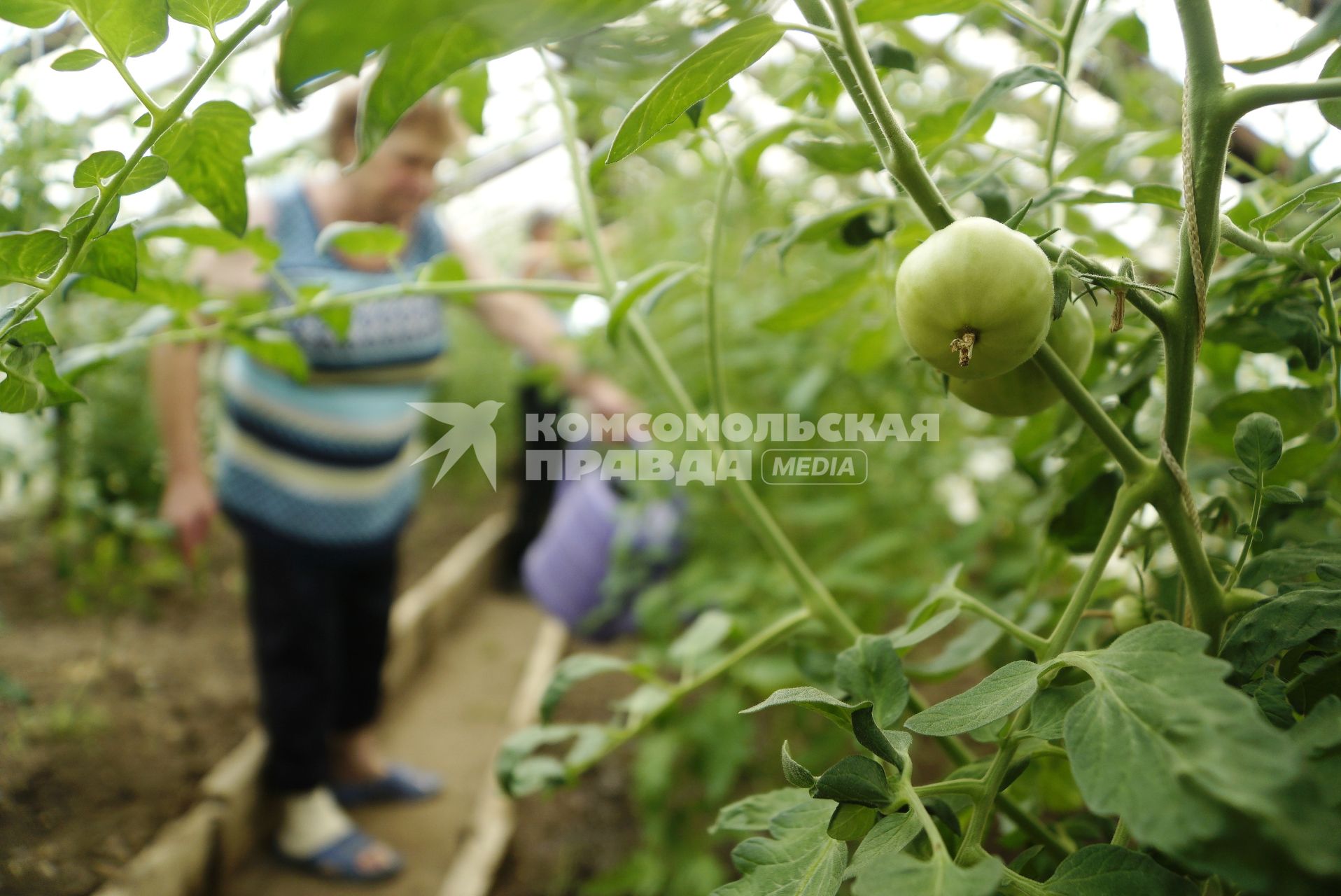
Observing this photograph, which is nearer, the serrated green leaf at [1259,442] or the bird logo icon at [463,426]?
the serrated green leaf at [1259,442]

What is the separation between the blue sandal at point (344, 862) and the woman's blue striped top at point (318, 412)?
56 centimetres

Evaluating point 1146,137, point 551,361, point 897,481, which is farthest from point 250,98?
point 1146,137

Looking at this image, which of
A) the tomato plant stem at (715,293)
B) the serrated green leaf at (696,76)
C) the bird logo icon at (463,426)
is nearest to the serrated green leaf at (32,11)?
the serrated green leaf at (696,76)

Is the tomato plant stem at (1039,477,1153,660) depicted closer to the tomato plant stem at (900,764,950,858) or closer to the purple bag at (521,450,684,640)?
the tomato plant stem at (900,764,950,858)

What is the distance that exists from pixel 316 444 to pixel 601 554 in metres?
0.60

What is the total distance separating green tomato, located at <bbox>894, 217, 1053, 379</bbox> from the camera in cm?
32

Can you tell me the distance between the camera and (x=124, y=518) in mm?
1650

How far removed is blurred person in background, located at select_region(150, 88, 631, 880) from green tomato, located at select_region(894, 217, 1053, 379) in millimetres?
1305

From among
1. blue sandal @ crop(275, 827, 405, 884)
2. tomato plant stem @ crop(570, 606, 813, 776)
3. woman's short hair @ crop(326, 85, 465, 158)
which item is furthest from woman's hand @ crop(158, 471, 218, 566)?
tomato plant stem @ crop(570, 606, 813, 776)

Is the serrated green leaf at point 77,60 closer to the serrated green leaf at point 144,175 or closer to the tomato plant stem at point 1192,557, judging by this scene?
the serrated green leaf at point 144,175

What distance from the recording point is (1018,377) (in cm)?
41

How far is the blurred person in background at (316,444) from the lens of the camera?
1507 mm

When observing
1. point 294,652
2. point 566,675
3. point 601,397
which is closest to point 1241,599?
point 566,675

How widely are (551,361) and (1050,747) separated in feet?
4.71
